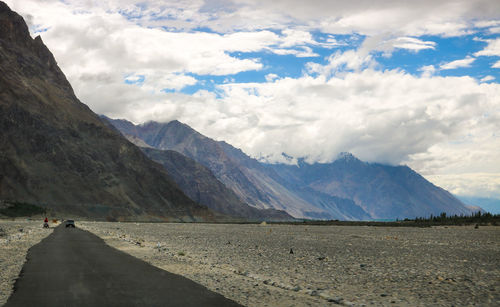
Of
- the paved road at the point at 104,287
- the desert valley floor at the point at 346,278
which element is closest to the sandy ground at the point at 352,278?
the desert valley floor at the point at 346,278

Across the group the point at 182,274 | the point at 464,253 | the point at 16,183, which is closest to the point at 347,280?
the point at 182,274

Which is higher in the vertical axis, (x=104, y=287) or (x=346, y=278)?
(x=346, y=278)

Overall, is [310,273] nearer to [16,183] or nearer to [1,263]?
[1,263]

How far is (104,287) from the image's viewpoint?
14.9 metres

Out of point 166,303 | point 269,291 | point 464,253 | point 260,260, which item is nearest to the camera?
point 166,303

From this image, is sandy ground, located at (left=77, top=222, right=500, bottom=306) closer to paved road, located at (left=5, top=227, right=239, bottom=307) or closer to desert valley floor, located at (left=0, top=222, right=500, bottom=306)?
desert valley floor, located at (left=0, top=222, right=500, bottom=306)

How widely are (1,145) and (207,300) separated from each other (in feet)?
651

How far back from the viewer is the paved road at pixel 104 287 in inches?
505

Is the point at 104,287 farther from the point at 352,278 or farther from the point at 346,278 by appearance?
the point at 352,278

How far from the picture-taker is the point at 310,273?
20.9 metres

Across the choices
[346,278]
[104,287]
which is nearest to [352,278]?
[346,278]

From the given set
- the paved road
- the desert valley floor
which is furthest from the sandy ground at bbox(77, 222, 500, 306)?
the paved road

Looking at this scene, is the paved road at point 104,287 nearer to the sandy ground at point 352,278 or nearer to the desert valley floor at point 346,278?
the desert valley floor at point 346,278

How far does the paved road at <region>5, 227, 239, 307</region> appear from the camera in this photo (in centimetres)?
1282
